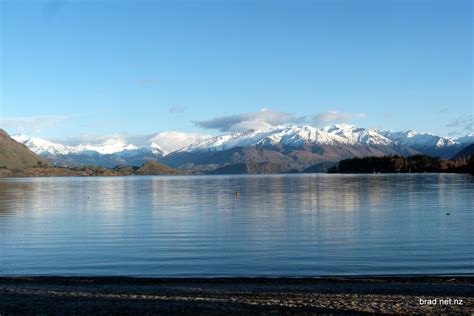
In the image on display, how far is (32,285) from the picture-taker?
2938cm

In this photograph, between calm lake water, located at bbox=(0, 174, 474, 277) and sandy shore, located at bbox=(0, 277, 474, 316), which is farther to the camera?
calm lake water, located at bbox=(0, 174, 474, 277)

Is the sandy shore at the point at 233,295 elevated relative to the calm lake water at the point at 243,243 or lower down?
elevated

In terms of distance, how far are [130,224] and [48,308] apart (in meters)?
41.7

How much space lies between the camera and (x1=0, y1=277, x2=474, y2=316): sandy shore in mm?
22375

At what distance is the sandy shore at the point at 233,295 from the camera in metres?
22.4

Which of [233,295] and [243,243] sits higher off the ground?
[233,295]

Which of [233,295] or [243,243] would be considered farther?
[243,243]

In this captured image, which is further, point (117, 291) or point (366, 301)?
point (117, 291)

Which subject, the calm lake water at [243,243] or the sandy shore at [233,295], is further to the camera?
the calm lake water at [243,243]

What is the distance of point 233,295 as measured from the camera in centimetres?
2569

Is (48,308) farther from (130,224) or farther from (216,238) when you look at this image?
(130,224)

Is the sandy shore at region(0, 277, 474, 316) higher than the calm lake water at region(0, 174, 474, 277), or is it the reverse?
the sandy shore at region(0, 277, 474, 316)

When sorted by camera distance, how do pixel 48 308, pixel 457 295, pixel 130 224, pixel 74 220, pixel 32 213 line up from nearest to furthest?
pixel 48 308, pixel 457 295, pixel 130 224, pixel 74 220, pixel 32 213

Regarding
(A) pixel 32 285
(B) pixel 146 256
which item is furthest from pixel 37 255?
(A) pixel 32 285
